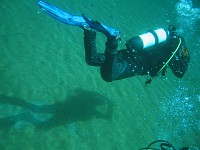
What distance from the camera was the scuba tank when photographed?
4176mm

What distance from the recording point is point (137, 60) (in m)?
4.44

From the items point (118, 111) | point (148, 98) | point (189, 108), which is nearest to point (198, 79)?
point (189, 108)

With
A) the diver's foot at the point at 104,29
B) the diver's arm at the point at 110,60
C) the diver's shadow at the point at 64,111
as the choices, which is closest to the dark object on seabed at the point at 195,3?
the diver's shadow at the point at 64,111

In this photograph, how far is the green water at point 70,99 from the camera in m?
4.89

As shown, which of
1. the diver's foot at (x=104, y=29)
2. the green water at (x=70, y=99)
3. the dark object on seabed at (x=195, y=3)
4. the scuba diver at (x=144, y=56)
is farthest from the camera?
the dark object on seabed at (x=195, y=3)

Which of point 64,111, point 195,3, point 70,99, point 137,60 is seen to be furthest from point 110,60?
point 195,3

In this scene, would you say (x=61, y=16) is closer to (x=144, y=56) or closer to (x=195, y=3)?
(x=144, y=56)

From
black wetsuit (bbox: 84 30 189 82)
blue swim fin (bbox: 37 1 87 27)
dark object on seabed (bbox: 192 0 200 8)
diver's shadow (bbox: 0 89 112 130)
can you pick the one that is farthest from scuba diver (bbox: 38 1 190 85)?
dark object on seabed (bbox: 192 0 200 8)

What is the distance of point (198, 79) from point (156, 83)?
78.6 inches

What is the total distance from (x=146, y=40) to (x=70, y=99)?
2.52m

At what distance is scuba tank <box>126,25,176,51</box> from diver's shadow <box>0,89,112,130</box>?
209cm

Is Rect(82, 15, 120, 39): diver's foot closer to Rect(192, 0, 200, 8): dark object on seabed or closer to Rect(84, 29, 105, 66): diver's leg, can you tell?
Rect(84, 29, 105, 66): diver's leg

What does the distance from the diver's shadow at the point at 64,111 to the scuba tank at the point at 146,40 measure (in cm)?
209

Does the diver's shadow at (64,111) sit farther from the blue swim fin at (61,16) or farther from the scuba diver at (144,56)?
the blue swim fin at (61,16)
